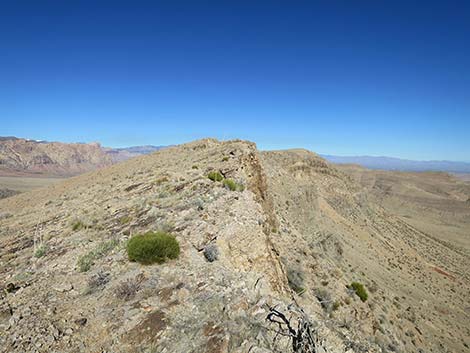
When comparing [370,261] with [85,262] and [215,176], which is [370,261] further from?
[85,262]

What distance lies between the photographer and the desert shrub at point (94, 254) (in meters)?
8.74

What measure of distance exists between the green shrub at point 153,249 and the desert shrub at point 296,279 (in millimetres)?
7478

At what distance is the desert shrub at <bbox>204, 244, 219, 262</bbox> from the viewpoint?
8.74 m

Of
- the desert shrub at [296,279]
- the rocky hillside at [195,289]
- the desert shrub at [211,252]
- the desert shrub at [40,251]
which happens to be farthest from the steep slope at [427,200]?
the desert shrub at [40,251]

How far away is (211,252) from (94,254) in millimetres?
3682

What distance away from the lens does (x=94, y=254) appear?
9.45 meters

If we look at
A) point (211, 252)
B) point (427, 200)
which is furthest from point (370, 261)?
point (427, 200)

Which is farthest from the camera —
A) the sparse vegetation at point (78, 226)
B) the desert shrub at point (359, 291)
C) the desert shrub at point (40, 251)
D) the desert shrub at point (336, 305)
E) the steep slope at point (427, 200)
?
the steep slope at point (427, 200)

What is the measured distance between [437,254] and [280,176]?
99.8 feet

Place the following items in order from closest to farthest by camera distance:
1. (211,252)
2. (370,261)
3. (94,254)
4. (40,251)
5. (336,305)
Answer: (211,252), (94,254), (40,251), (336,305), (370,261)

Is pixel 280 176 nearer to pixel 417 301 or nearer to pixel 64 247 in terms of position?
pixel 417 301

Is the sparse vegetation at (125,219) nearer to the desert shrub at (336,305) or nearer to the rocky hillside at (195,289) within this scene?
the rocky hillside at (195,289)

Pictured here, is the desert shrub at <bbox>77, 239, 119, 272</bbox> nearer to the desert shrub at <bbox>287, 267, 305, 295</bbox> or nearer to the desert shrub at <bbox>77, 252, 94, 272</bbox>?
the desert shrub at <bbox>77, 252, 94, 272</bbox>

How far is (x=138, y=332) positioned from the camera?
5770mm
